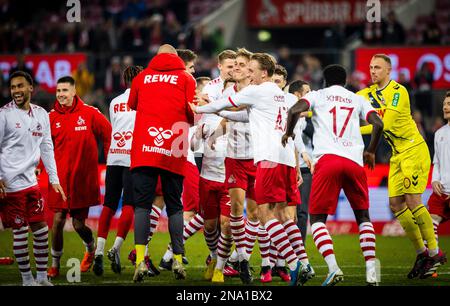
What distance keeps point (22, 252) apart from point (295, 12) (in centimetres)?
2050

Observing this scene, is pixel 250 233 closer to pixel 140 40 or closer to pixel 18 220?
pixel 18 220

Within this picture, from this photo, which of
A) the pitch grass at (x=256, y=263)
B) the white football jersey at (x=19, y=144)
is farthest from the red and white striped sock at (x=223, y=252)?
the white football jersey at (x=19, y=144)

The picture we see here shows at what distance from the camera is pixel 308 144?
1400cm

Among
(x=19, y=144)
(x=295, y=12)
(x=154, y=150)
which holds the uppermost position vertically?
(x=295, y=12)

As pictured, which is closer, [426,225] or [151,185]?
[151,185]

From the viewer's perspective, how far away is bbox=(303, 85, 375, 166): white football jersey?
33.5ft

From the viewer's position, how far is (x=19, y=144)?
1034cm

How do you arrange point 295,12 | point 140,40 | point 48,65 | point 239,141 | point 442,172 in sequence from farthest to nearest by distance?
point 295,12 < point 140,40 < point 48,65 < point 442,172 < point 239,141

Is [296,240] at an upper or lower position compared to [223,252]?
upper

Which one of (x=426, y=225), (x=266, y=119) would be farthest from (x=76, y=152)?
(x=426, y=225)

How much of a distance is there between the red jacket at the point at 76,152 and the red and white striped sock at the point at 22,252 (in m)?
1.69

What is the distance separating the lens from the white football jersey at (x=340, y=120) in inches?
402
